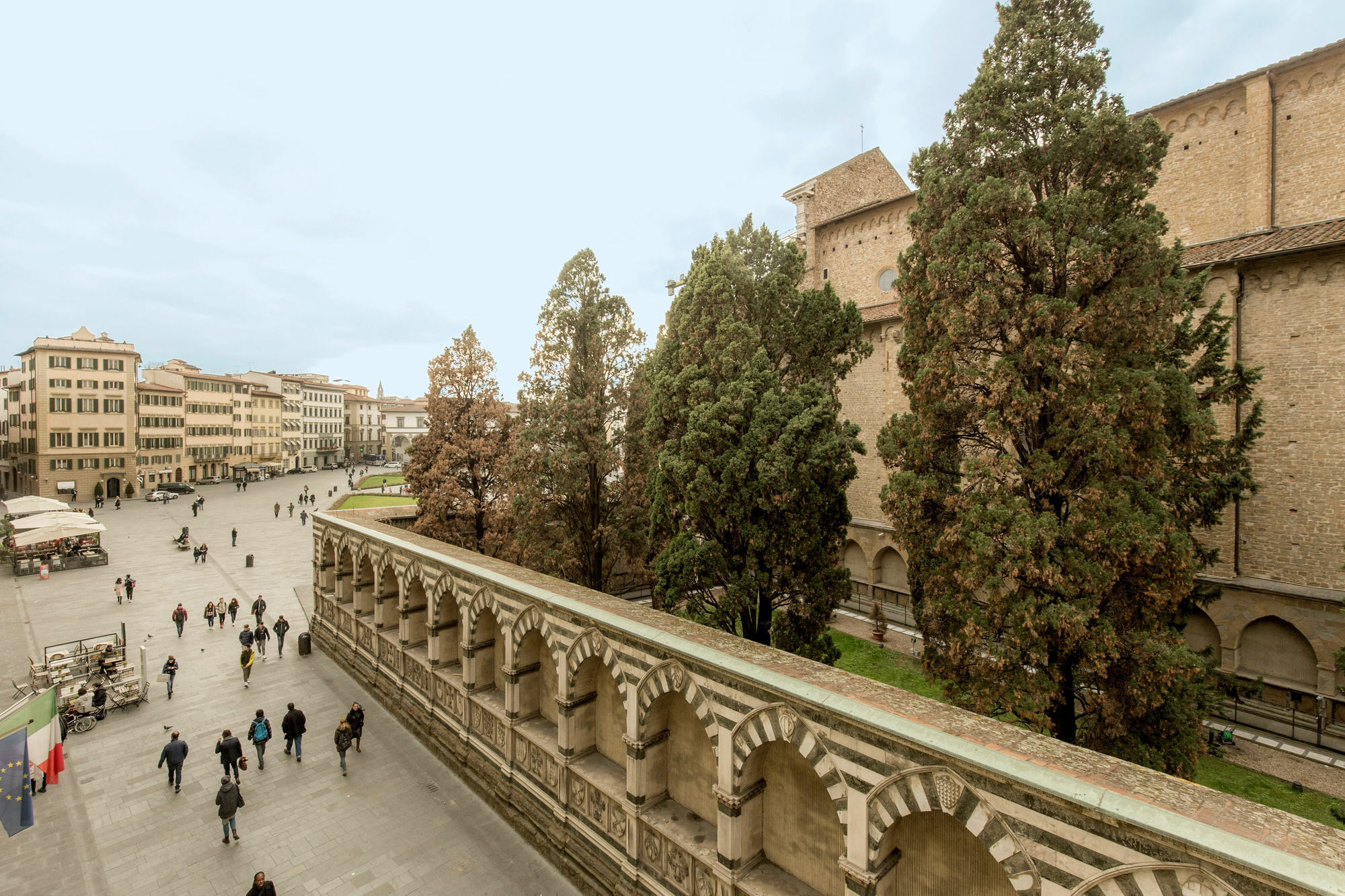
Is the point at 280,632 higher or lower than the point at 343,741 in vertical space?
higher

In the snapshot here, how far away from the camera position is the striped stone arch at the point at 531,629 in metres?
10.9

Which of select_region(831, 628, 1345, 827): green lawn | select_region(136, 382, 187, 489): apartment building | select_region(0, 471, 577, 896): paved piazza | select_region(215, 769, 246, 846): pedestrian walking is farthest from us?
select_region(136, 382, 187, 489): apartment building

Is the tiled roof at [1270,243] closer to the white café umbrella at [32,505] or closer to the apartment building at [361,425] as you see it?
the white café umbrella at [32,505]

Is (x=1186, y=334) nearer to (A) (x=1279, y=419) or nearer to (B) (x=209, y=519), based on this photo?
(A) (x=1279, y=419)

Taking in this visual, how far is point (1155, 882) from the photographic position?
4.58 m

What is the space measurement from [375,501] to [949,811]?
134ft

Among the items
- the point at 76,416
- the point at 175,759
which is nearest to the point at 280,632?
the point at 175,759

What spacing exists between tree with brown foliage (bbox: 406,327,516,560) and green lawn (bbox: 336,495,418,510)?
16.3 m

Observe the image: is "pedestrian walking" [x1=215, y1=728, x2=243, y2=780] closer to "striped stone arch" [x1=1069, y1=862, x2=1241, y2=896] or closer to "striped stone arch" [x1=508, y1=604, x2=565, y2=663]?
"striped stone arch" [x1=508, y1=604, x2=565, y2=663]

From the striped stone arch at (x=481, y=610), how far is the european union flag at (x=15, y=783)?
6.68 meters

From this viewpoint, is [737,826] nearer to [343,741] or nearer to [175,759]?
[343,741]

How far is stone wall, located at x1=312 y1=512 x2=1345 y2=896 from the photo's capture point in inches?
189

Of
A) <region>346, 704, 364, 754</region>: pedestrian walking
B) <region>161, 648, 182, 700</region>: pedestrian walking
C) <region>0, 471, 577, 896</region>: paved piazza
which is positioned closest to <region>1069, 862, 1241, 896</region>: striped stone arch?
<region>0, 471, 577, 896</region>: paved piazza

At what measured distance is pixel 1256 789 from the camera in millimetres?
12805
